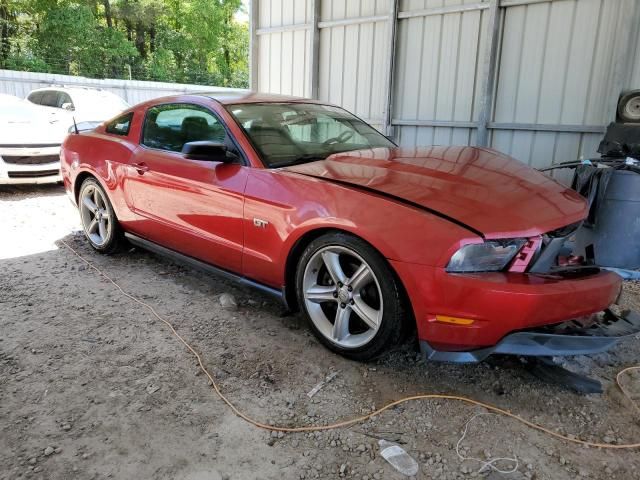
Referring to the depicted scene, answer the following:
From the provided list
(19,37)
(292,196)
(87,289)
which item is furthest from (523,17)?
(19,37)

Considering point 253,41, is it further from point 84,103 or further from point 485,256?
point 485,256

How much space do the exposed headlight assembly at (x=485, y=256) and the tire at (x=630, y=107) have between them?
3.42 metres

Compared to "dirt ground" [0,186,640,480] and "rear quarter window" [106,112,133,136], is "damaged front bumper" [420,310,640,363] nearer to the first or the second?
"dirt ground" [0,186,640,480]

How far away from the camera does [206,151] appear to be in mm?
3074

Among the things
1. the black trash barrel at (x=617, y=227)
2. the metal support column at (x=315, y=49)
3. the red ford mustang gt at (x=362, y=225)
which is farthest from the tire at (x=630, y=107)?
the metal support column at (x=315, y=49)

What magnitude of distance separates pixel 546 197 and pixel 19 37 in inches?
1147

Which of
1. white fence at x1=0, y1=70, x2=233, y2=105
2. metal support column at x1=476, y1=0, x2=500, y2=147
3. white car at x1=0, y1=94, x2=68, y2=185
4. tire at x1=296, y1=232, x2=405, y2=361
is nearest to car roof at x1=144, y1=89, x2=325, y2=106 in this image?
tire at x1=296, y1=232, x2=405, y2=361

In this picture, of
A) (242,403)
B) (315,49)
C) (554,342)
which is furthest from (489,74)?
(242,403)

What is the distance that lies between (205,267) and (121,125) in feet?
5.68

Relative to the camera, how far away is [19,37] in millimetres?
24844

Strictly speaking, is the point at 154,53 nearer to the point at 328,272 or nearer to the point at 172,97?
the point at 172,97

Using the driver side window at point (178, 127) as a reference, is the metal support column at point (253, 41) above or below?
above

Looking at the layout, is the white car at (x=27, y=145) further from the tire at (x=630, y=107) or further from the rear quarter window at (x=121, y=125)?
the tire at (x=630, y=107)

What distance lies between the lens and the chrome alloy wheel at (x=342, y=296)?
2.65 metres
